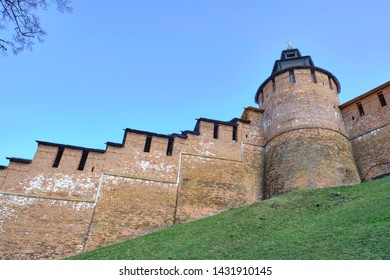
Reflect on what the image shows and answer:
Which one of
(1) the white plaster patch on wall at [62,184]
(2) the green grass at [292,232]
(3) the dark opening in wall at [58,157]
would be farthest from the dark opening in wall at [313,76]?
(3) the dark opening in wall at [58,157]

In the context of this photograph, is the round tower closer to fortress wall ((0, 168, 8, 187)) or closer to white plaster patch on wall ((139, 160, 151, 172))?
white plaster patch on wall ((139, 160, 151, 172))

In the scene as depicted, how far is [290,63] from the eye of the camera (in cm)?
2420

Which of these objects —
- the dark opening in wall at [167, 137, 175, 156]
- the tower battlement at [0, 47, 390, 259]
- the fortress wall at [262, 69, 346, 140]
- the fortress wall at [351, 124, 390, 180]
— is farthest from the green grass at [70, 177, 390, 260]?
the fortress wall at [262, 69, 346, 140]

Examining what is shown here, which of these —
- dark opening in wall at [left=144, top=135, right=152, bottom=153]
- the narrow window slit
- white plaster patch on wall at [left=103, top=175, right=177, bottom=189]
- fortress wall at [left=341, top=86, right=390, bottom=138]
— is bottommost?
white plaster patch on wall at [left=103, top=175, right=177, bottom=189]

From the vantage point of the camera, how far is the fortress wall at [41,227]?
13.1 meters

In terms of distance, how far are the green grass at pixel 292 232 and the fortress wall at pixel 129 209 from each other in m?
2.39

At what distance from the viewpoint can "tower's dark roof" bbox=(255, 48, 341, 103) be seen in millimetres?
21317

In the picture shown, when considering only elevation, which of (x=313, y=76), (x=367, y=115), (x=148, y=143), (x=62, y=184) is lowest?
(x=62, y=184)

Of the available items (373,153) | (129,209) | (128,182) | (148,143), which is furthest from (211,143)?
(373,153)

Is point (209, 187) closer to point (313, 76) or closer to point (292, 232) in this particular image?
point (292, 232)

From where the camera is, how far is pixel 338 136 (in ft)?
58.5

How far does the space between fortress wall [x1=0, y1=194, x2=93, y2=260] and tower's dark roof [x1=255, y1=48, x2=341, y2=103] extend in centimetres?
1540

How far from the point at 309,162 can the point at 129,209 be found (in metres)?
10.1

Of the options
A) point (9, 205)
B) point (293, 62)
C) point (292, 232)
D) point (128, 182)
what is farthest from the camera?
point (293, 62)
